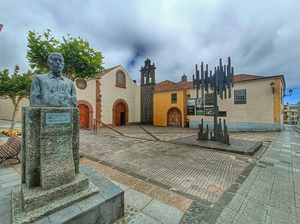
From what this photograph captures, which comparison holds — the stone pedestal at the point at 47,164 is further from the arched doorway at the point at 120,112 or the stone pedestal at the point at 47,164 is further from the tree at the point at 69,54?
the arched doorway at the point at 120,112

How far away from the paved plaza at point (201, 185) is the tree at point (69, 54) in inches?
112

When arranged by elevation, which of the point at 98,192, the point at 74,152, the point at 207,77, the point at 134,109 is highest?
the point at 207,77

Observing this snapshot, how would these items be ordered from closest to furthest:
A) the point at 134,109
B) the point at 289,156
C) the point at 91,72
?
the point at 91,72
the point at 289,156
the point at 134,109

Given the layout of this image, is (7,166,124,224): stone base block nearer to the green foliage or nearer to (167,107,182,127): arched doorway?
the green foliage

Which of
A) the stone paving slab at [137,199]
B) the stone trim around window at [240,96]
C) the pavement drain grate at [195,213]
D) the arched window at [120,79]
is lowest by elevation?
the pavement drain grate at [195,213]

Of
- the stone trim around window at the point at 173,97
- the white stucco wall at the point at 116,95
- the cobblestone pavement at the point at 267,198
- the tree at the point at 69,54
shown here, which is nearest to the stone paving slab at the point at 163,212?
the cobblestone pavement at the point at 267,198

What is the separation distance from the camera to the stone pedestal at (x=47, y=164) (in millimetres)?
→ 1606

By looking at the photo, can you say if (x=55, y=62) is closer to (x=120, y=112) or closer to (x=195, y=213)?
(x=195, y=213)

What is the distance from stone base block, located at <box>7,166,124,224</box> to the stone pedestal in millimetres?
23

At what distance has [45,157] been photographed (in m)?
1.69

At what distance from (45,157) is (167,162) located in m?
3.28

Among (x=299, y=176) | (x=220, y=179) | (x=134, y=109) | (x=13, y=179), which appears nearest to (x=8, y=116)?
(x=134, y=109)

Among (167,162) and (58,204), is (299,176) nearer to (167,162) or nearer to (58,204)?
(167,162)

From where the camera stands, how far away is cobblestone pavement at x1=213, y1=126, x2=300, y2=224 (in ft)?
6.37
